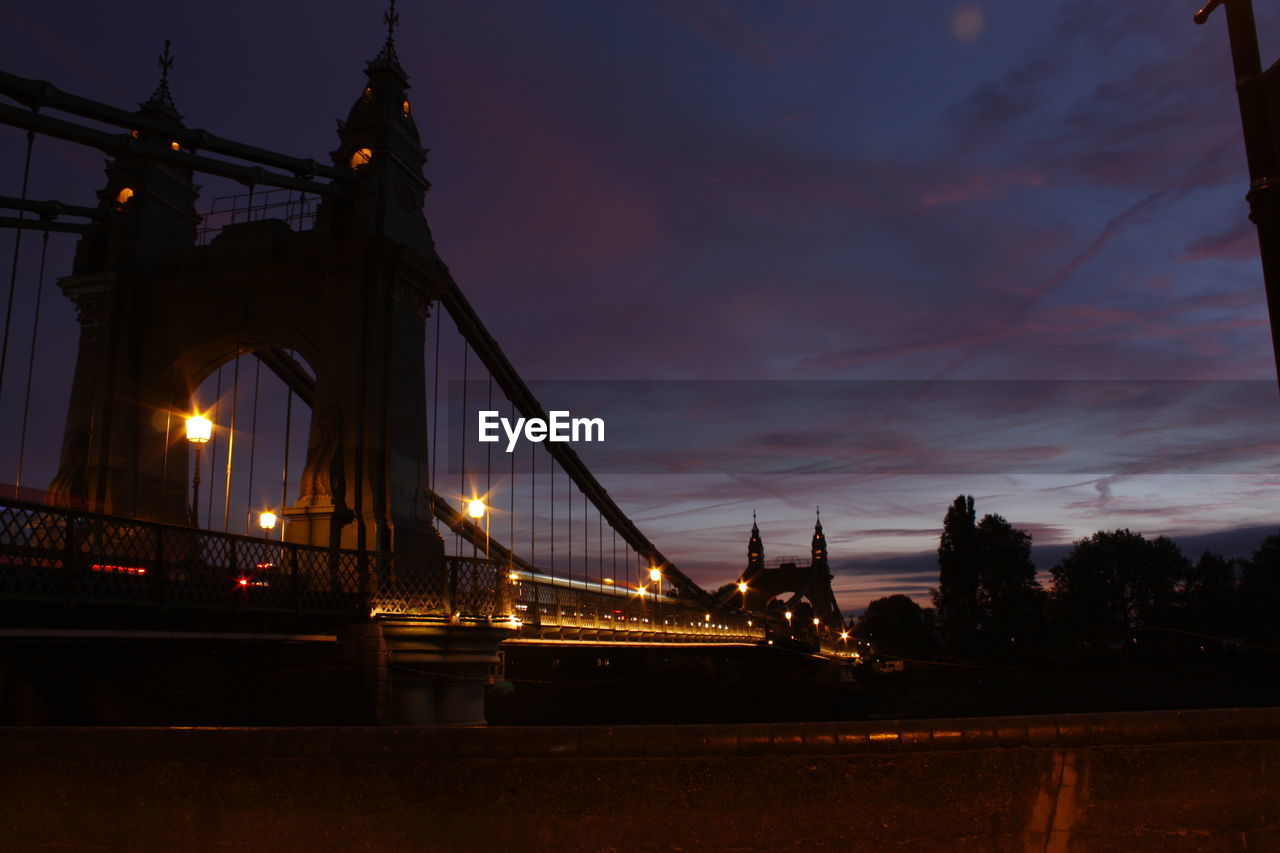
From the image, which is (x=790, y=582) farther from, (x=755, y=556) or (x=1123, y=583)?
(x=1123, y=583)

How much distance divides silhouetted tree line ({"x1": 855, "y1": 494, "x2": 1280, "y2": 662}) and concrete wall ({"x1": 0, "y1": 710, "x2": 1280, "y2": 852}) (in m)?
74.8

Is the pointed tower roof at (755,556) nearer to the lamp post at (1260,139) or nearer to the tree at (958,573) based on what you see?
the tree at (958,573)

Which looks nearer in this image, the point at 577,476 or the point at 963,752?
the point at 963,752

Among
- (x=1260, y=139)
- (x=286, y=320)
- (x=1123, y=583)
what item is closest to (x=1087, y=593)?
(x=1123, y=583)

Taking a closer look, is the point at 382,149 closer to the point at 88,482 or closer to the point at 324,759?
the point at 88,482

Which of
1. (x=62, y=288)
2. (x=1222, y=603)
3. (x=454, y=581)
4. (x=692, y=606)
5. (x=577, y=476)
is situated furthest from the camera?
(x=1222, y=603)

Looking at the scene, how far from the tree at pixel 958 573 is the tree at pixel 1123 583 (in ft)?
23.9

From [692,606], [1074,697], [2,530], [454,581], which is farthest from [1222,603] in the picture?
[2,530]

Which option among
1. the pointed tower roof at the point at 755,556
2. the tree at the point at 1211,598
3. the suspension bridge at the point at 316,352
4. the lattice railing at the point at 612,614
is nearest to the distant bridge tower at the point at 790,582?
the pointed tower roof at the point at 755,556

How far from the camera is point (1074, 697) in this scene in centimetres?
6053

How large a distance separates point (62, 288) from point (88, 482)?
4837 mm

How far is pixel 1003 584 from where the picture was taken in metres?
91.2

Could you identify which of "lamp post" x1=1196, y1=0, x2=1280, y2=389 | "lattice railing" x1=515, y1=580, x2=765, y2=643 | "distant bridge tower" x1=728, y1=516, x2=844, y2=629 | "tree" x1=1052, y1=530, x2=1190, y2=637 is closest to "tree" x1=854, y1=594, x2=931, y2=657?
"distant bridge tower" x1=728, y1=516, x2=844, y2=629

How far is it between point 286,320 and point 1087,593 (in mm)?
79362
